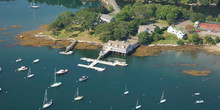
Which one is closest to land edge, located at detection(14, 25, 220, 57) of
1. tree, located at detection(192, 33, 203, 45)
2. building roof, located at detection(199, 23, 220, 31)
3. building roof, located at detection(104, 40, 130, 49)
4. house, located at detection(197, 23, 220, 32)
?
tree, located at detection(192, 33, 203, 45)

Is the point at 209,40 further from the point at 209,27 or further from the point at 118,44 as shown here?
the point at 118,44

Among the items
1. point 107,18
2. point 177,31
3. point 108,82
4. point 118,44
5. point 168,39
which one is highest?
point 107,18

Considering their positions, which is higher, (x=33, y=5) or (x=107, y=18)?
(x=33, y=5)

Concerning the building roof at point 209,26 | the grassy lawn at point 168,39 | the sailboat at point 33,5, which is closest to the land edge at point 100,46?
the grassy lawn at point 168,39

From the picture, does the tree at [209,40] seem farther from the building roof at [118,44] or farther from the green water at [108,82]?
the building roof at [118,44]

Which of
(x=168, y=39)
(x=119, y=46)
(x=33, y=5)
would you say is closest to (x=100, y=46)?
(x=119, y=46)

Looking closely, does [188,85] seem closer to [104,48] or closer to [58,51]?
[104,48]

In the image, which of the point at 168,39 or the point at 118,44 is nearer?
the point at 118,44
